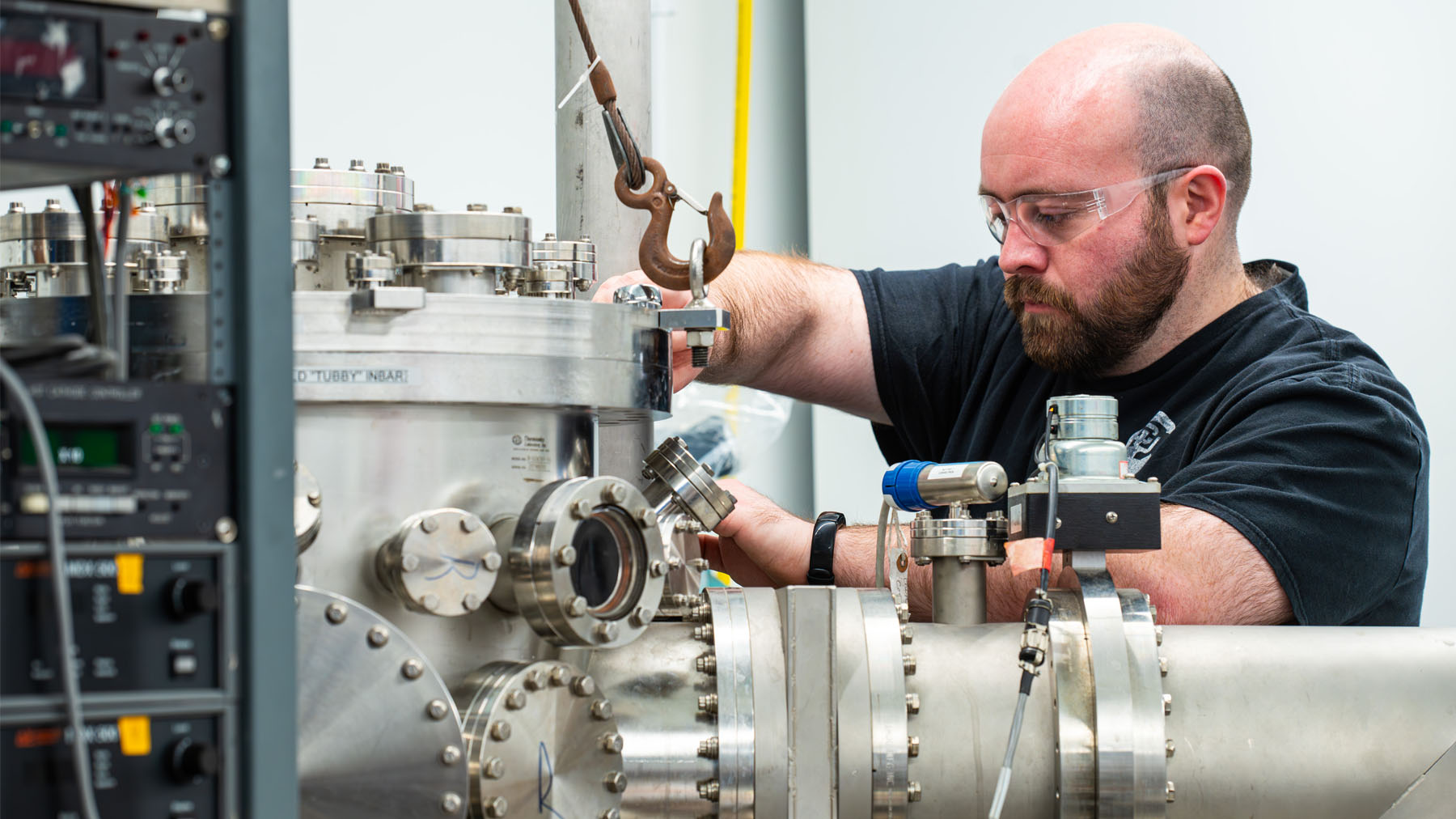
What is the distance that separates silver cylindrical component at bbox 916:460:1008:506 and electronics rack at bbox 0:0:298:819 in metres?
0.61

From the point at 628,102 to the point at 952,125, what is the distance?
4.01 ft

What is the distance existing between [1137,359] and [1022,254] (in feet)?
0.67

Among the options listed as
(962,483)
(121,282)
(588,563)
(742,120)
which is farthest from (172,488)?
(742,120)

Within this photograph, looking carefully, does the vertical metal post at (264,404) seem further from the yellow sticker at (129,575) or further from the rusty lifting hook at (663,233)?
the rusty lifting hook at (663,233)

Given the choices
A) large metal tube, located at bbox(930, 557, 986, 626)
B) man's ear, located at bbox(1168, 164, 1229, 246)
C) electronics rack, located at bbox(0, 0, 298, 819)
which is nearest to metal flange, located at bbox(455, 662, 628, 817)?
electronics rack, located at bbox(0, 0, 298, 819)

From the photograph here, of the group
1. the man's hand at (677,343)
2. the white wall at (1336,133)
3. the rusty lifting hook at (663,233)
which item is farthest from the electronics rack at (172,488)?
the white wall at (1336,133)

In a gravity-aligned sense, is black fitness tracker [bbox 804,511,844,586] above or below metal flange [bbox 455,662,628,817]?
above

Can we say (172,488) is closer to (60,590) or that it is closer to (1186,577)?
(60,590)

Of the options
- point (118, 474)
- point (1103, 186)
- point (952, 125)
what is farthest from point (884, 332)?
point (118, 474)

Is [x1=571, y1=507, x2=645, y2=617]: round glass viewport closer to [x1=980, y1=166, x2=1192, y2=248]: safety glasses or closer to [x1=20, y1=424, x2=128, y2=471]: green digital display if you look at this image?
[x1=20, y1=424, x2=128, y2=471]: green digital display

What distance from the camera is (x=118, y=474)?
745 millimetres

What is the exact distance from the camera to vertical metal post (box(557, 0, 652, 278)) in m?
1.72

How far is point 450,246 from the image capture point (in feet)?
3.55

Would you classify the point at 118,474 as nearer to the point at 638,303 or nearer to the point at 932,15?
the point at 638,303
